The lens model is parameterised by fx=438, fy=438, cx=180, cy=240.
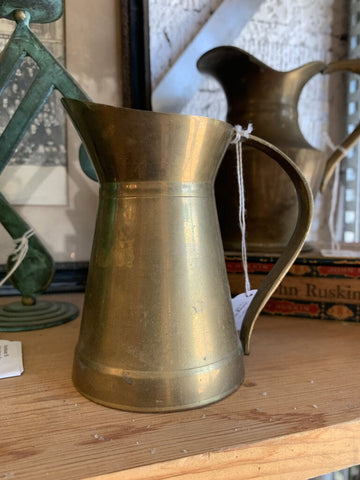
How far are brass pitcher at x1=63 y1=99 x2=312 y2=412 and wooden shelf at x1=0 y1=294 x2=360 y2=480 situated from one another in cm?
2

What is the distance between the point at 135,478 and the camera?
0.28 metres

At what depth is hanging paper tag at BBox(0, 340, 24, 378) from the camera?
43 centimetres

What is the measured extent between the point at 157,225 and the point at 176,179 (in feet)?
0.14

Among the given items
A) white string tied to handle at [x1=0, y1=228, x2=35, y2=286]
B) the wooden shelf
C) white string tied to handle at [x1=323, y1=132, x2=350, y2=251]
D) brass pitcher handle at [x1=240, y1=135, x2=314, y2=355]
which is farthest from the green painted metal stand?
white string tied to handle at [x1=323, y1=132, x2=350, y2=251]

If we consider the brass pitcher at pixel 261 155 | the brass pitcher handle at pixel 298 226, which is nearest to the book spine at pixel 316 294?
the brass pitcher at pixel 261 155

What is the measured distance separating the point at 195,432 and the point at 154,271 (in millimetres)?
128

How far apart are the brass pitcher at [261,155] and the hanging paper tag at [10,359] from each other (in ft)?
1.14

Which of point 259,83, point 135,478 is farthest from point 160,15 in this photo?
point 135,478

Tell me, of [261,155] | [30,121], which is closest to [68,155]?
A: [30,121]

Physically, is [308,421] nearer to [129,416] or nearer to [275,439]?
[275,439]

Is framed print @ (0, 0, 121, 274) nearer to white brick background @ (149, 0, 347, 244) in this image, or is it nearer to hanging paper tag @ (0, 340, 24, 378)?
white brick background @ (149, 0, 347, 244)

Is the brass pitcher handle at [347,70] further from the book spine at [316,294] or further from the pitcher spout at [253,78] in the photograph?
the book spine at [316,294]

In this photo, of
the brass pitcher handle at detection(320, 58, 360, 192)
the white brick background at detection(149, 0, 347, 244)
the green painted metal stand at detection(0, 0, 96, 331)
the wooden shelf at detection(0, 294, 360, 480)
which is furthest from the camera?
the white brick background at detection(149, 0, 347, 244)

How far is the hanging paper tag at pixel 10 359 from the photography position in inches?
16.8
